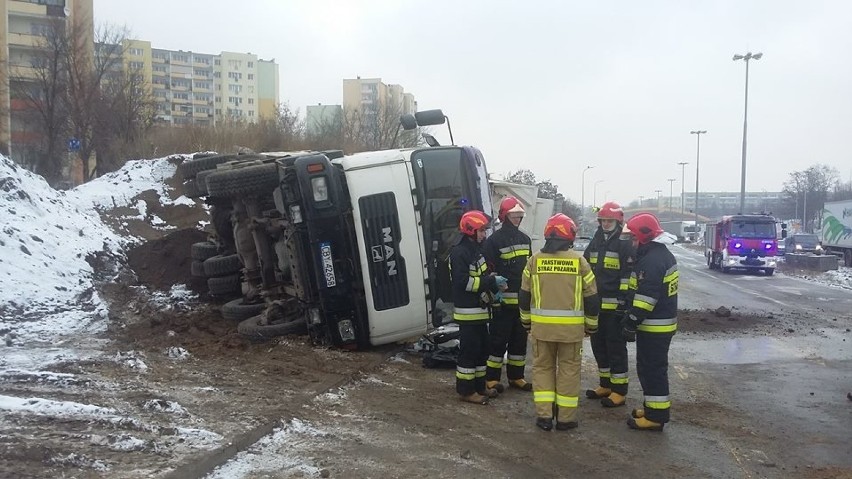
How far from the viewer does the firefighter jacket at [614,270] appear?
6.45 m

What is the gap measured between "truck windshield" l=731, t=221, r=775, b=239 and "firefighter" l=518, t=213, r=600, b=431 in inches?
883

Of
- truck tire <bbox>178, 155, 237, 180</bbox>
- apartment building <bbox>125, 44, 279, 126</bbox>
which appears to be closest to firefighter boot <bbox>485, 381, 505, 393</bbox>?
truck tire <bbox>178, 155, 237, 180</bbox>

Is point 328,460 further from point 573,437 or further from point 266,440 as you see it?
point 573,437

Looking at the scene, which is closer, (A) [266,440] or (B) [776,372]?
(A) [266,440]

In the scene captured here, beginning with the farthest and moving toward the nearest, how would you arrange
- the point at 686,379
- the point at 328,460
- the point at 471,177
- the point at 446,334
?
the point at 446,334
the point at 471,177
the point at 686,379
the point at 328,460

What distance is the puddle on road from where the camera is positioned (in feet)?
29.2

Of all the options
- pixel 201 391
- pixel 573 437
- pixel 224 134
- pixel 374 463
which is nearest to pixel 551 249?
pixel 573 437

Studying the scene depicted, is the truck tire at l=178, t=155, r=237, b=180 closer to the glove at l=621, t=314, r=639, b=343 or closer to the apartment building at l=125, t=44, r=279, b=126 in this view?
the glove at l=621, t=314, r=639, b=343

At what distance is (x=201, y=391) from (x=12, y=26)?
59049 mm

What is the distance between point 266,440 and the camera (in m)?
4.91

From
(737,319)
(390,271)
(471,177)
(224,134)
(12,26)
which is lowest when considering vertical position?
(737,319)

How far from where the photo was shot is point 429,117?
9898 millimetres

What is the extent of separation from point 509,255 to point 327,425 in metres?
2.43

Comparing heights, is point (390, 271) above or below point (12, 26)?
below
